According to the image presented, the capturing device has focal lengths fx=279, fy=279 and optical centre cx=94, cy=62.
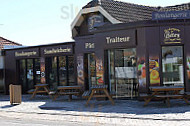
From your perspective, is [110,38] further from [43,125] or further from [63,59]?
[43,125]

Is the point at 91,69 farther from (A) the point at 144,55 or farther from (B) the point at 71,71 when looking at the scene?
(A) the point at 144,55

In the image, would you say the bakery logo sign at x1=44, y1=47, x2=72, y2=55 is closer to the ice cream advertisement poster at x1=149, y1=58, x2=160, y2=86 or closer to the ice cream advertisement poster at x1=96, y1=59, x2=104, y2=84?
the ice cream advertisement poster at x1=96, y1=59, x2=104, y2=84

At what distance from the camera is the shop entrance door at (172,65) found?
1189cm

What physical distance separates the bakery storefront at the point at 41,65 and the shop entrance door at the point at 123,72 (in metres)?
3.62

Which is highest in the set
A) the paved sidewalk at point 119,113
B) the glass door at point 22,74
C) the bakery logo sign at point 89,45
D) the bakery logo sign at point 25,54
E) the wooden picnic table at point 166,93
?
the bakery logo sign at point 89,45

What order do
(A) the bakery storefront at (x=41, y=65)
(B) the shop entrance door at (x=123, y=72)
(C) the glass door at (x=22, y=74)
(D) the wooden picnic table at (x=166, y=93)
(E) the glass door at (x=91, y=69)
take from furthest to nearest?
(C) the glass door at (x=22, y=74) < (A) the bakery storefront at (x=41, y=65) < (E) the glass door at (x=91, y=69) < (B) the shop entrance door at (x=123, y=72) < (D) the wooden picnic table at (x=166, y=93)

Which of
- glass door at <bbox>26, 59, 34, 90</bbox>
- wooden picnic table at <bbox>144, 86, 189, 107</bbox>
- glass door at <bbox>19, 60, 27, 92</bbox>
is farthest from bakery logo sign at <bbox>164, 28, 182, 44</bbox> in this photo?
glass door at <bbox>19, 60, 27, 92</bbox>

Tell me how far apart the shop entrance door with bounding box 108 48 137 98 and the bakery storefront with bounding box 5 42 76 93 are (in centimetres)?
362

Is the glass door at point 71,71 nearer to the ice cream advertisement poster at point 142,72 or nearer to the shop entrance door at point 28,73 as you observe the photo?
the shop entrance door at point 28,73

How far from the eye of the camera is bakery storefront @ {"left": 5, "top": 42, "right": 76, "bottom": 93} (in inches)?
640

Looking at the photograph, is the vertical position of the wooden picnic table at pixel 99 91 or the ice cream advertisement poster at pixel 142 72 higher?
the ice cream advertisement poster at pixel 142 72

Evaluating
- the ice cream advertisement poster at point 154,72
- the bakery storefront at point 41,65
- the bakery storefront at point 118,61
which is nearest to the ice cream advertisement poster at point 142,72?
the ice cream advertisement poster at point 154,72

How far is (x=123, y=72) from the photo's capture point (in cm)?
1270

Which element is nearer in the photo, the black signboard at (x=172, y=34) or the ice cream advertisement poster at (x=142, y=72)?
the black signboard at (x=172, y=34)
